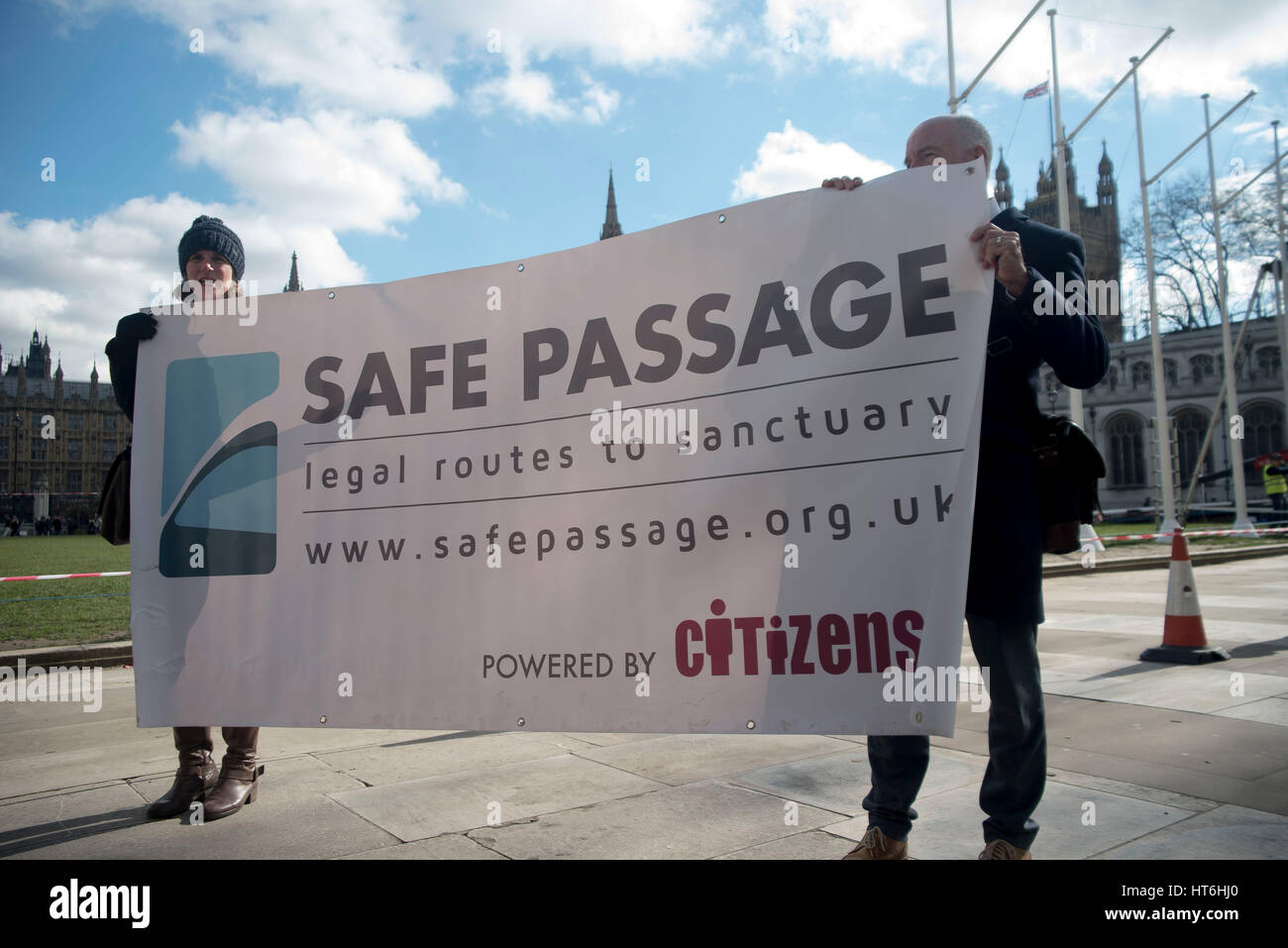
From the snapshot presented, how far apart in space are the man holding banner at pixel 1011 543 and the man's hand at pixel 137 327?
9.81 ft

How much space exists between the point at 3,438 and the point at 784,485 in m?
131

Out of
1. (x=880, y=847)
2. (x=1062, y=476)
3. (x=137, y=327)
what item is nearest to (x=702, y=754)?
(x=880, y=847)

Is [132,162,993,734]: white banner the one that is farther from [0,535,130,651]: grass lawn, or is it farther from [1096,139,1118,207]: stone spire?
[1096,139,1118,207]: stone spire

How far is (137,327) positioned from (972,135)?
312 centimetres

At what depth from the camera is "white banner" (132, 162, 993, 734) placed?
2.54m

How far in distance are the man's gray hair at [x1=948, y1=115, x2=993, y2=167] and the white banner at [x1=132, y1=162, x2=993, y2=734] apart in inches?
5.5

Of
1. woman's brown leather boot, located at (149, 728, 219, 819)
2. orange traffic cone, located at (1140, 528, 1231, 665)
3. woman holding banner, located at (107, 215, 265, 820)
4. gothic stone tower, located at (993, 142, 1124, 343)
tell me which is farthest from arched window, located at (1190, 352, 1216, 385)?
woman's brown leather boot, located at (149, 728, 219, 819)

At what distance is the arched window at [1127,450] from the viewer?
222ft

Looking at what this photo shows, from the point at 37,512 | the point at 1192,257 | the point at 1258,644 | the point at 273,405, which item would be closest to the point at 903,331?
the point at 273,405

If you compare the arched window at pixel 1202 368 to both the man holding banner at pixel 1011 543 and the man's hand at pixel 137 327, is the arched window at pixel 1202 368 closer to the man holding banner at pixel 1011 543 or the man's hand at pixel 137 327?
the man holding banner at pixel 1011 543

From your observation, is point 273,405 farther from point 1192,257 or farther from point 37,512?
point 37,512

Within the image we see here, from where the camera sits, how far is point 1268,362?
205 ft

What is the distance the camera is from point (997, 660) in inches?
98.4

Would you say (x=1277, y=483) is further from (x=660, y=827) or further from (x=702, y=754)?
(x=660, y=827)
